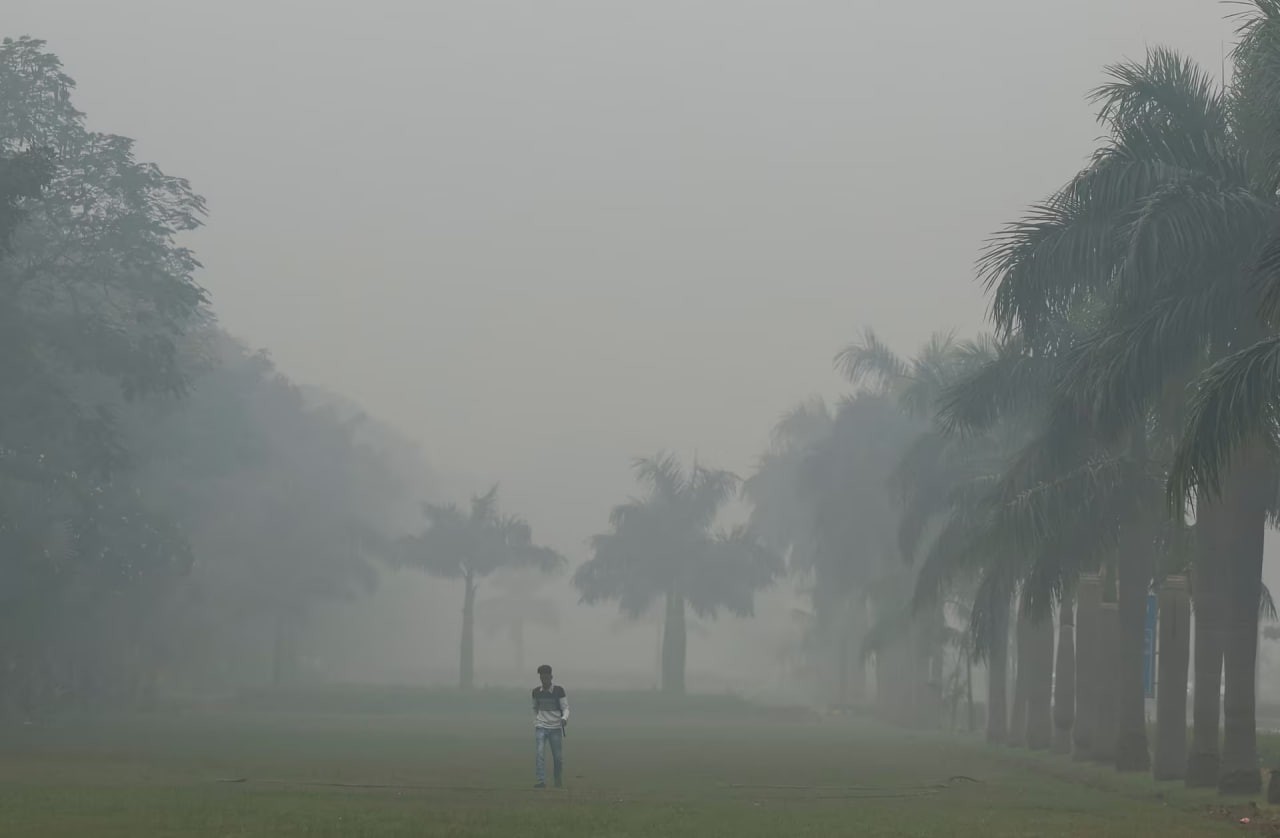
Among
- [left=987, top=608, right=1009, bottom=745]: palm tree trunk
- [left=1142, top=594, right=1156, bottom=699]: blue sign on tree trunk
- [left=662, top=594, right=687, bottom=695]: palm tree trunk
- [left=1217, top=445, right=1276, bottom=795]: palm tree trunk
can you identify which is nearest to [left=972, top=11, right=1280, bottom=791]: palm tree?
[left=1217, top=445, right=1276, bottom=795]: palm tree trunk

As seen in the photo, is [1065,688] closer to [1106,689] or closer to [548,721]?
[1106,689]

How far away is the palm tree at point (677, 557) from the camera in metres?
99.4

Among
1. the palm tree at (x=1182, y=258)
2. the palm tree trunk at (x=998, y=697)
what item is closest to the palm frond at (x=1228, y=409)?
the palm tree at (x=1182, y=258)

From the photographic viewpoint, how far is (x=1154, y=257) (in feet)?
100

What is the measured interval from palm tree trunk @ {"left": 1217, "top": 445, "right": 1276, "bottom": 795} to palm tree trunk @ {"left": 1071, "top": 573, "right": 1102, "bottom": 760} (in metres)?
11.4

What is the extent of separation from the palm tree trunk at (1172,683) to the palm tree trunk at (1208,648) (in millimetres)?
2344

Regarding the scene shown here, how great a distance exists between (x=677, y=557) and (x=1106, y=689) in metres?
58.3

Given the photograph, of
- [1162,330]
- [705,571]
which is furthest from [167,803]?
[705,571]

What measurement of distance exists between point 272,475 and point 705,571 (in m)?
22.6

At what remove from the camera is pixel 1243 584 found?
31141 millimetres

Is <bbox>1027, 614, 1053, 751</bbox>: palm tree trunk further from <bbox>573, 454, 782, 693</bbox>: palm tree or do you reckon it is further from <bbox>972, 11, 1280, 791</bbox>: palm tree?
<bbox>573, 454, 782, 693</bbox>: palm tree

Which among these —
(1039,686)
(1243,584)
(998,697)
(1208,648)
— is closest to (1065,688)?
(1039,686)

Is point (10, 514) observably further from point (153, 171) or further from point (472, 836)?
point (472, 836)

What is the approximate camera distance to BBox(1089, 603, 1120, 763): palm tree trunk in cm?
4100
